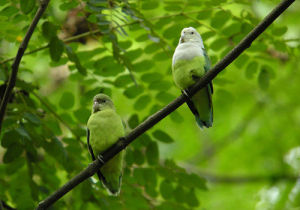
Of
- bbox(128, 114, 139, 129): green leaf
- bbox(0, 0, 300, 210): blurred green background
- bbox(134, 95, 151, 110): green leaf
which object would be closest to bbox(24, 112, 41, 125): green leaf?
bbox(0, 0, 300, 210): blurred green background

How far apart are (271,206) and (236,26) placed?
297 cm

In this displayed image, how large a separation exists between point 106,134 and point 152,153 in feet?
3.11

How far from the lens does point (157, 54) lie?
4332 millimetres

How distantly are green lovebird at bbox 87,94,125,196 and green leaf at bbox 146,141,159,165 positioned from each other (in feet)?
1.66

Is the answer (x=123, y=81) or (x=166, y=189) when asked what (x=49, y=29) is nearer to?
(x=123, y=81)

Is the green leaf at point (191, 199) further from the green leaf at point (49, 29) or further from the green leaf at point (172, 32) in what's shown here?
the green leaf at point (49, 29)

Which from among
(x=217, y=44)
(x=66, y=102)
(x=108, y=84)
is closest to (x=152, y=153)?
(x=108, y=84)

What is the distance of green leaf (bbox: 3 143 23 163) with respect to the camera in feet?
11.8

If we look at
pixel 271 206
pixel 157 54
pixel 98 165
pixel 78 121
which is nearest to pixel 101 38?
pixel 157 54

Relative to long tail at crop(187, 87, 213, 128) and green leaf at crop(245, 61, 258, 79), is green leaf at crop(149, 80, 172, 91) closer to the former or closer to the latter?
green leaf at crop(245, 61, 258, 79)

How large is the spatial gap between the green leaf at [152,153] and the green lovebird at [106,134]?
507mm

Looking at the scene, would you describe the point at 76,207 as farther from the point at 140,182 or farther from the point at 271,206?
the point at 271,206

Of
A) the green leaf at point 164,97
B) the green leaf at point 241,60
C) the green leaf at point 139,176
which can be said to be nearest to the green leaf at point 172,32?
the green leaf at point 164,97

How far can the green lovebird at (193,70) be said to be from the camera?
9.57 ft
